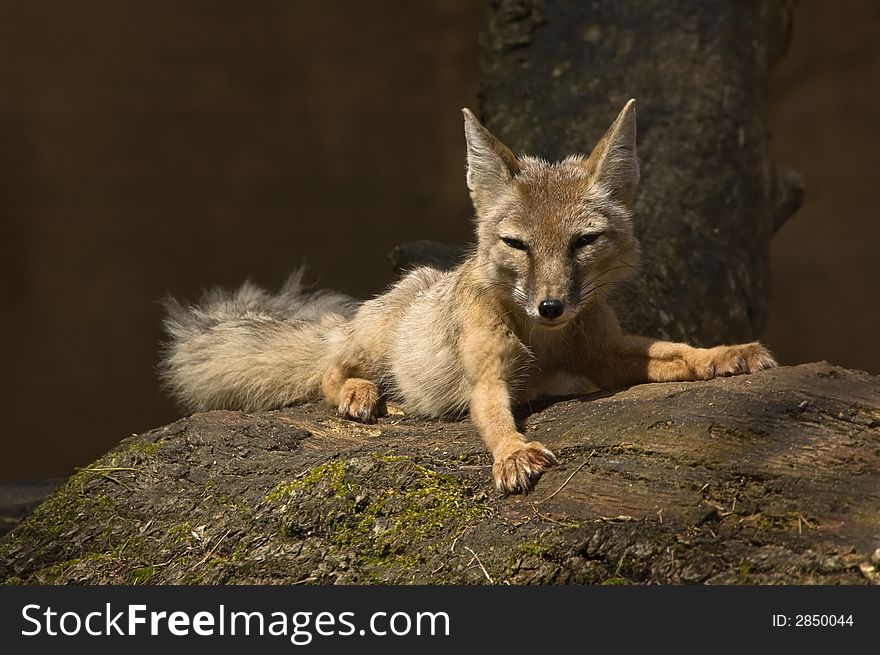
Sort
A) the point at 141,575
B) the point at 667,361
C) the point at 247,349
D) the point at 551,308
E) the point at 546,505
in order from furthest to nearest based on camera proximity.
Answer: the point at 247,349
the point at 667,361
the point at 551,308
the point at 141,575
the point at 546,505

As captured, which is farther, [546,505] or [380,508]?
[380,508]

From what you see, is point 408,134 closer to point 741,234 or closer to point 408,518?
point 741,234

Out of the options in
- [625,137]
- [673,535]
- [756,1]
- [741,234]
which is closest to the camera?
[673,535]

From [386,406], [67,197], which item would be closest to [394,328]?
[386,406]

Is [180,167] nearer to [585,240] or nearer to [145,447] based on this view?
[145,447]

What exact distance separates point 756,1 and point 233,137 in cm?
419

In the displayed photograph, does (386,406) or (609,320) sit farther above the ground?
(609,320)

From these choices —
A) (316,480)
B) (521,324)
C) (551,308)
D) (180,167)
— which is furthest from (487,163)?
(180,167)

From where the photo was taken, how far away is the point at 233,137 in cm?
873

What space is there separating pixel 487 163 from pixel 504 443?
123cm

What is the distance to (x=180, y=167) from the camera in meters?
8.71

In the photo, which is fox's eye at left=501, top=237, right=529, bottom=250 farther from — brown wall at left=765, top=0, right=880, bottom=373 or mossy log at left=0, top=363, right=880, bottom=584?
brown wall at left=765, top=0, right=880, bottom=373

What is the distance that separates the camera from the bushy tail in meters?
5.72

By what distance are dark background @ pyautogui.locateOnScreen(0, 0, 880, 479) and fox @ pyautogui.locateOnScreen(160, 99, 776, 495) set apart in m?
3.56
